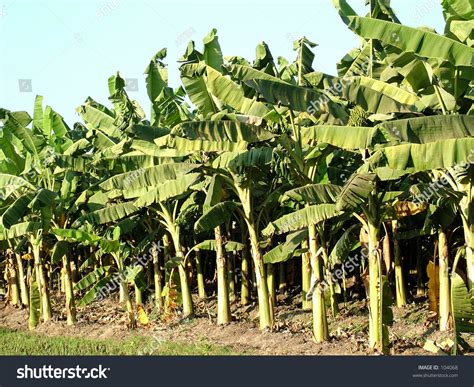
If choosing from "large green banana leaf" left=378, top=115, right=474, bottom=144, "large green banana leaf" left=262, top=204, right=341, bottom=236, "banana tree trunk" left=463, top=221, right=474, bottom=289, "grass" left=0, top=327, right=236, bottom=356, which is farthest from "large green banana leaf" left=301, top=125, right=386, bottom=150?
"grass" left=0, top=327, right=236, bottom=356

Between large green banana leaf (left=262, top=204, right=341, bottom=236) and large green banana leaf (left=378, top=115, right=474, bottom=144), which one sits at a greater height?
large green banana leaf (left=378, top=115, right=474, bottom=144)

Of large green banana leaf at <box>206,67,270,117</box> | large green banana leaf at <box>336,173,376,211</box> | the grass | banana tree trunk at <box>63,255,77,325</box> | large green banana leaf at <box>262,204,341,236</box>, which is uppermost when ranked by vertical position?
large green banana leaf at <box>206,67,270,117</box>

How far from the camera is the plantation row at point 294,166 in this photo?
825 centimetres

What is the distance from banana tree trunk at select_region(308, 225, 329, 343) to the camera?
995 centimetres

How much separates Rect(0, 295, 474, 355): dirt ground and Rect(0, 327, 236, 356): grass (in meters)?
0.42

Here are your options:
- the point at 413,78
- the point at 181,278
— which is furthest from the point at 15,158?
the point at 413,78

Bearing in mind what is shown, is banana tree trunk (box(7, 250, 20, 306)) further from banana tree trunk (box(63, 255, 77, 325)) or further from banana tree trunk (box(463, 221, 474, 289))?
banana tree trunk (box(463, 221, 474, 289))

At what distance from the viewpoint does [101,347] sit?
11617 mm

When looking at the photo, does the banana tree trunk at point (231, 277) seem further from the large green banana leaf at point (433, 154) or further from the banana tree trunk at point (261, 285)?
the large green banana leaf at point (433, 154)

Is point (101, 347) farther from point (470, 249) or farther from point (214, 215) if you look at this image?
point (470, 249)

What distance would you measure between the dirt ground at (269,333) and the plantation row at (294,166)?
320 millimetres

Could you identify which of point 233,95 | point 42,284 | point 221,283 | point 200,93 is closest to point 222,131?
point 233,95

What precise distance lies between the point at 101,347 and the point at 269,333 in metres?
3.11
